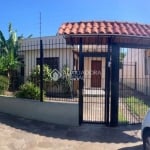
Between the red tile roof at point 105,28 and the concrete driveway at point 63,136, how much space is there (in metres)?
2.98

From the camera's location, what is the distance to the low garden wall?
1003 centimetres

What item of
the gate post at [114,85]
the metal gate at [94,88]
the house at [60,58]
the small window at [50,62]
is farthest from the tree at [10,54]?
the gate post at [114,85]

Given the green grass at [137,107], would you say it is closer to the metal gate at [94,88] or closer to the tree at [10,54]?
the metal gate at [94,88]

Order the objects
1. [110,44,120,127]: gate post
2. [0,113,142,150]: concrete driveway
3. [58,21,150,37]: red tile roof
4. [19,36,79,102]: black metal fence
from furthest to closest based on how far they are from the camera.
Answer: [19,36,79,102]: black metal fence, [110,44,120,127]: gate post, [58,21,150,37]: red tile roof, [0,113,142,150]: concrete driveway

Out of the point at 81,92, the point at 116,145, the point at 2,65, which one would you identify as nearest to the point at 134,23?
the point at 81,92

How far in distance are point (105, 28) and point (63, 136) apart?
3.70m

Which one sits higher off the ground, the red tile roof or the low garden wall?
the red tile roof

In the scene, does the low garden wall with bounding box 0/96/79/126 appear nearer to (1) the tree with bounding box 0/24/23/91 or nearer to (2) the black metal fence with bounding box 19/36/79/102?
(2) the black metal fence with bounding box 19/36/79/102

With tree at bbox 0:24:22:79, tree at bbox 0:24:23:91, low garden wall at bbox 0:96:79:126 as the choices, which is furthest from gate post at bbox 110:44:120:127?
tree at bbox 0:24:22:79

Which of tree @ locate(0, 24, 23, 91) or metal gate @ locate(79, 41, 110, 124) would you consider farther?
tree @ locate(0, 24, 23, 91)

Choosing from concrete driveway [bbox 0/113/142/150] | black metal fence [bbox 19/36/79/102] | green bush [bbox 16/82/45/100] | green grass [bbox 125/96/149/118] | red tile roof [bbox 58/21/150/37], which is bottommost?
concrete driveway [bbox 0/113/142/150]

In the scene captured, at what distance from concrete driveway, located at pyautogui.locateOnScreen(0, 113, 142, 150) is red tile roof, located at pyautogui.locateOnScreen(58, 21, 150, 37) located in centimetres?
298

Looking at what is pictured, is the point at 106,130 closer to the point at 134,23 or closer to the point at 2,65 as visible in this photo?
the point at 134,23

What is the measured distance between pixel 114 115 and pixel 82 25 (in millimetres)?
3210
